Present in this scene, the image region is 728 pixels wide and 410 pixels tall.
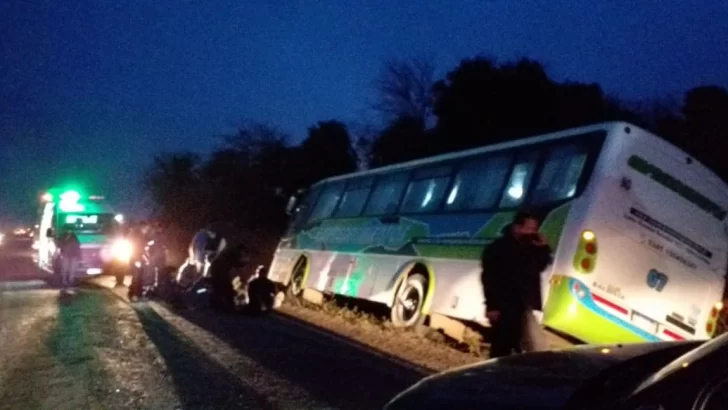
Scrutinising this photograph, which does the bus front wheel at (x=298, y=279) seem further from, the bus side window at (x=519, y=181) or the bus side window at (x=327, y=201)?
the bus side window at (x=519, y=181)

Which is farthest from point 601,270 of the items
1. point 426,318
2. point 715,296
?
point 426,318

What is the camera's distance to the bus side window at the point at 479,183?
542 inches

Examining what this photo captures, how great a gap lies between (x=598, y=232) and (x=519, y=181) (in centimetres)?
201

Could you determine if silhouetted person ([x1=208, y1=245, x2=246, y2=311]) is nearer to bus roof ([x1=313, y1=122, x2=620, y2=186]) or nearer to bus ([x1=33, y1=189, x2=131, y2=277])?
A: bus roof ([x1=313, y1=122, x2=620, y2=186])

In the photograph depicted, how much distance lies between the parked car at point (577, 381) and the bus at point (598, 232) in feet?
18.1

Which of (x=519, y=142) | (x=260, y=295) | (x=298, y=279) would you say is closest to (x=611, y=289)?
(x=519, y=142)

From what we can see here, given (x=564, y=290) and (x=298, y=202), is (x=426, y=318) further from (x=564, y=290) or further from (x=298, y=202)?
(x=298, y=202)

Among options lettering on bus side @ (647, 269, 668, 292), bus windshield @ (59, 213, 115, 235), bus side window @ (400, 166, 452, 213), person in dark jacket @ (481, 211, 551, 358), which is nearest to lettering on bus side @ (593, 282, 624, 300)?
lettering on bus side @ (647, 269, 668, 292)

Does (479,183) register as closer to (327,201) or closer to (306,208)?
(327,201)

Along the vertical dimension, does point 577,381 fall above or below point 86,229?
above

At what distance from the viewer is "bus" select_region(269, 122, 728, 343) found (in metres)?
11.4

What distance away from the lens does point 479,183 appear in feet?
46.8

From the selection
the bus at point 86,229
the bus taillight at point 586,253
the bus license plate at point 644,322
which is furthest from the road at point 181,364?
the bus at point 86,229

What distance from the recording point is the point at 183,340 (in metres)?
12.7
